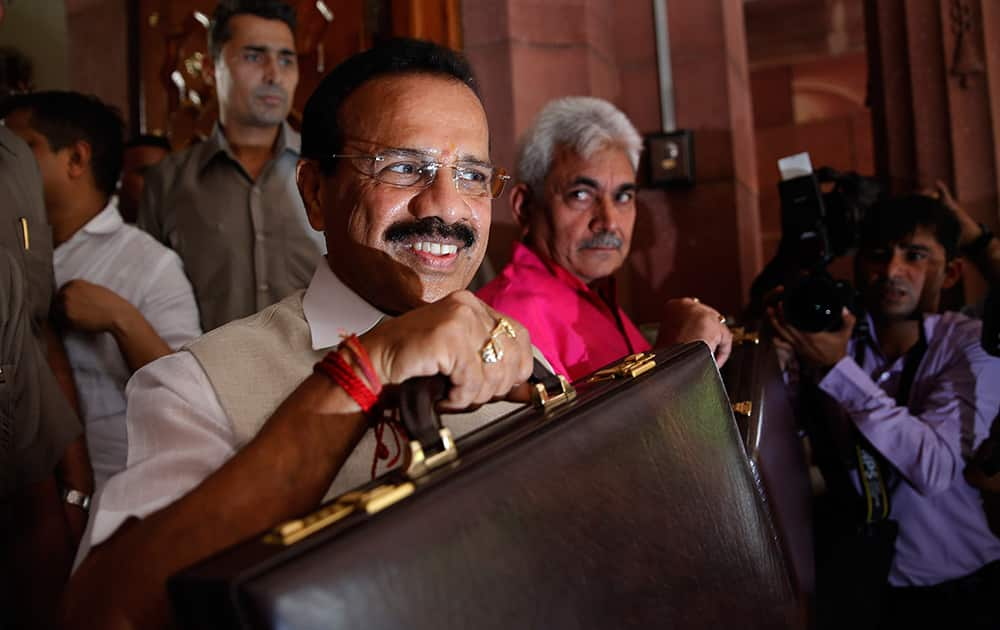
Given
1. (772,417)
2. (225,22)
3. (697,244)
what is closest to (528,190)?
(772,417)

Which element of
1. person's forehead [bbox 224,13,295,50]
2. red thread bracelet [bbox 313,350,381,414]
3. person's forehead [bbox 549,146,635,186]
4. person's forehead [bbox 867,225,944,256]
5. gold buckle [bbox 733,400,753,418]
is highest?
person's forehead [bbox 224,13,295,50]

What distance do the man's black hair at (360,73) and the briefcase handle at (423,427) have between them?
1.88ft

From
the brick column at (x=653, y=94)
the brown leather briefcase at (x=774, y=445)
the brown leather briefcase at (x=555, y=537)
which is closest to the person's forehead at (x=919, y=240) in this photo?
the brown leather briefcase at (x=774, y=445)

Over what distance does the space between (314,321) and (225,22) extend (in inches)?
69.3

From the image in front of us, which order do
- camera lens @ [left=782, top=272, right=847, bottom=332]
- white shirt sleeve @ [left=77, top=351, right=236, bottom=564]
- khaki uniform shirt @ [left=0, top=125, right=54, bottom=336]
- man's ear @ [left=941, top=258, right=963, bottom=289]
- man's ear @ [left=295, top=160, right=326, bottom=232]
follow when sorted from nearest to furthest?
white shirt sleeve @ [left=77, top=351, right=236, bottom=564] < man's ear @ [left=295, top=160, right=326, bottom=232] < khaki uniform shirt @ [left=0, top=125, right=54, bottom=336] < camera lens @ [left=782, top=272, right=847, bottom=332] < man's ear @ [left=941, top=258, right=963, bottom=289]

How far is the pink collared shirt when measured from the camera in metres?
1.90

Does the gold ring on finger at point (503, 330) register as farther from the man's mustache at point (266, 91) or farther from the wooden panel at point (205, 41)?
the wooden panel at point (205, 41)

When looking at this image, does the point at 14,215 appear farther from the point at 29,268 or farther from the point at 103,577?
the point at 103,577

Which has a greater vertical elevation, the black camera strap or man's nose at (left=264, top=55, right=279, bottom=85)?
man's nose at (left=264, top=55, right=279, bottom=85)

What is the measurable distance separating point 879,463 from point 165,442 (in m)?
1.85

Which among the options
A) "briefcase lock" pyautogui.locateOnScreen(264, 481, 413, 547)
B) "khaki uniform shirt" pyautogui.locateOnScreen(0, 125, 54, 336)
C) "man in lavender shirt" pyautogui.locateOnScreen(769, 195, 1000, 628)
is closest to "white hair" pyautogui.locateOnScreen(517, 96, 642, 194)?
"man in lavender shirt" pyautogui.locateOnScreen(769, 195, 1000, 628)

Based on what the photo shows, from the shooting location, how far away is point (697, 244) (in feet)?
11.1

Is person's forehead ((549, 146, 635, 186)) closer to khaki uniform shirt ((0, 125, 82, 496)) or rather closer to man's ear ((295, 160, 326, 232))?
man's ear ((295, 160, 326, 232))

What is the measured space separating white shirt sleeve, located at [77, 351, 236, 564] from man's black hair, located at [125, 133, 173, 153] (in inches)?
101
